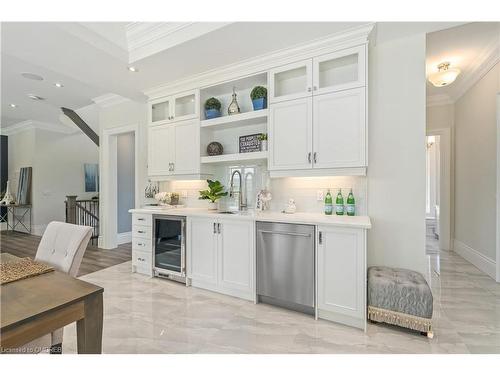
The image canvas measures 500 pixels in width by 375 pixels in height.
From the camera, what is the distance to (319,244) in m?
2.22

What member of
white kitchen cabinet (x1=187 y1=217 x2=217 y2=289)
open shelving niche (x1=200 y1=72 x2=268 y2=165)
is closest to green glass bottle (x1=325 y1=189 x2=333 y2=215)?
open shelving niche (x1=200 y1=72 x2=268 y2=165)

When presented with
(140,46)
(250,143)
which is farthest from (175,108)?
(250,143)

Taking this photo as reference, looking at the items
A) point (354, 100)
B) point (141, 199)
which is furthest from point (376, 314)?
point (141, 199)

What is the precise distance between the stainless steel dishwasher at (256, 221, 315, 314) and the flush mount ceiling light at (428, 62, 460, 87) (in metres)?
2.91

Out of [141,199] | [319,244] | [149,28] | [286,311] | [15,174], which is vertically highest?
[149,28]

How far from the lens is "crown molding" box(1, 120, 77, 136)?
6.49 m

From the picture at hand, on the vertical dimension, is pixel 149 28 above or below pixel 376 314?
above

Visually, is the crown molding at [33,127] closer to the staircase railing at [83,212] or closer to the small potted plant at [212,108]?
the staircase railing at [83,212]

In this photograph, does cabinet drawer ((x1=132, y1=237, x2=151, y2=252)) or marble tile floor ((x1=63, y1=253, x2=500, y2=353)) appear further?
cabinet drawer ((x1=132, y1=237, x2=151, y2=252))

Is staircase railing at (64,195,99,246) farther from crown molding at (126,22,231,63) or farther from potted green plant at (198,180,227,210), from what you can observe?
crown molding at (126,22,231,63)

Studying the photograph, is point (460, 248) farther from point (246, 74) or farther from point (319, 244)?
point (246, 74)

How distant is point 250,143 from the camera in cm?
314

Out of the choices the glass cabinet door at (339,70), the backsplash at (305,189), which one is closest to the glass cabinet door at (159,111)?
the backsplash at (305,189)

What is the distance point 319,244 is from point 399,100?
1.61m
